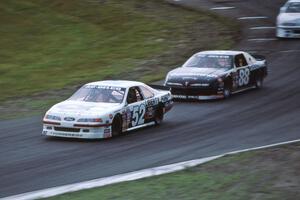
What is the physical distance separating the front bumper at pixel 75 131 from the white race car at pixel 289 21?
17.4 metres

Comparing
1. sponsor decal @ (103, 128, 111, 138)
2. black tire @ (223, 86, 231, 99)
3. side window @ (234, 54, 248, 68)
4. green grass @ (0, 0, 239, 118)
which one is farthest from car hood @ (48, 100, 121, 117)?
side window @ (234, 54, 248, 68)

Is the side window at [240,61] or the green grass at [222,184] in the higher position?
the side window at [240,61]

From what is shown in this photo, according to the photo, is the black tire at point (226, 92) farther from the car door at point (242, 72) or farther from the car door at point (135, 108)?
the car door at point (135, 108)

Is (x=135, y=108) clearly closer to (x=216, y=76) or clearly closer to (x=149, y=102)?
(x=149, y=102)

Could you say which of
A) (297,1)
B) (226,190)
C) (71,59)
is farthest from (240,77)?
(226,190)

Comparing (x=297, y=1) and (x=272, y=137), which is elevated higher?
(x=297, y=1)

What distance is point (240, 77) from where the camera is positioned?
2372 cm

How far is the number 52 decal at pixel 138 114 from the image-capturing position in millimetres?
17542

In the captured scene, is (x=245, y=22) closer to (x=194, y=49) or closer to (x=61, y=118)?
(x=194, y=49)

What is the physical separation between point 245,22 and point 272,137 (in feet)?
69.1

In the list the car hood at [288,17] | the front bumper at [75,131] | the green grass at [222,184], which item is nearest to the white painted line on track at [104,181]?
the green grass at [222,184]

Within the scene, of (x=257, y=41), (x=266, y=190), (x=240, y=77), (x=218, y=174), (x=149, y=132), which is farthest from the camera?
(x=257, y=41)

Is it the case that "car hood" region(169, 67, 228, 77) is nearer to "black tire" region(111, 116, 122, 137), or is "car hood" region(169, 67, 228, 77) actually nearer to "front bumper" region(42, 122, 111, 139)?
"black tire" region(111, 116, 122, 137)

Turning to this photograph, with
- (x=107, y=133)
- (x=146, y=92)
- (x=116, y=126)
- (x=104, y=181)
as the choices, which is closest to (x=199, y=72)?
(x=146, y=92)
